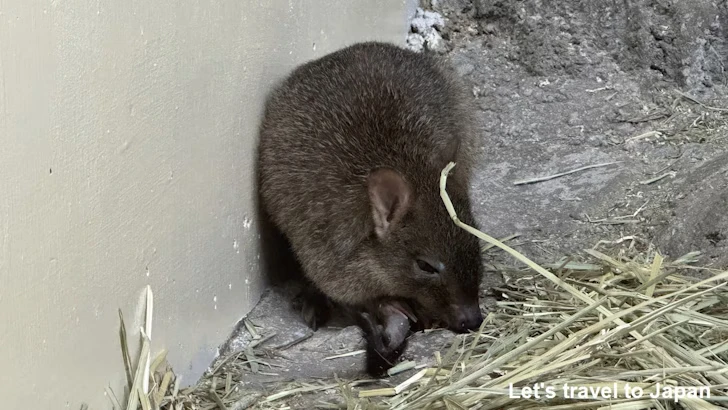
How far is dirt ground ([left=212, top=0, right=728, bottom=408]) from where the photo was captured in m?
4.15

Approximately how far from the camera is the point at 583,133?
5.98m

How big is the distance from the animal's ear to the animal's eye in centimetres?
21

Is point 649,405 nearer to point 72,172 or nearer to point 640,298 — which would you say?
point 640,298

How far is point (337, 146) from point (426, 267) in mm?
785

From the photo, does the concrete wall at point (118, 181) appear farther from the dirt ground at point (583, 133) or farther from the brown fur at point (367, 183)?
the dirt ground at point (583, 133)

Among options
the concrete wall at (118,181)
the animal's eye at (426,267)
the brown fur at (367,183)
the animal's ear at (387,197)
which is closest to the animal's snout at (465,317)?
the brown fur at (367,183)

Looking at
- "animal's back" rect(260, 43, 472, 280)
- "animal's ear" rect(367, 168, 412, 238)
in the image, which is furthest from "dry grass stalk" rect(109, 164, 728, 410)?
"animal's back" rect(260, 43, 472, 280)

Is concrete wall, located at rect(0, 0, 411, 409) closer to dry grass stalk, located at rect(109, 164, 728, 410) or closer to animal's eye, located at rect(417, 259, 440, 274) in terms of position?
dry grass stalk, located at rect(109, 164, 728, 410)

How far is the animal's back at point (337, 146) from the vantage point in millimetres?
3943

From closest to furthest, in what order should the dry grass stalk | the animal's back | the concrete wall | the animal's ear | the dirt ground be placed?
1. the concrete wall
2. the dry grass stalk
3. the animal's ear
4. the animal's back
5. the dirt ground

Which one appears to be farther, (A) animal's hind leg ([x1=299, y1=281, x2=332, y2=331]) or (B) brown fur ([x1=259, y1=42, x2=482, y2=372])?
(A) animal's hind leg ([x1=299, y1=281, x2=332, y2=331])

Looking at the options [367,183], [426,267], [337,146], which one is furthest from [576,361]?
[337,146]

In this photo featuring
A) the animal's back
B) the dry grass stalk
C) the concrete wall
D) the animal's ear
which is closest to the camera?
the concrete wall

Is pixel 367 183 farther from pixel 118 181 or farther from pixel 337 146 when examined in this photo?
pixel 118 181
